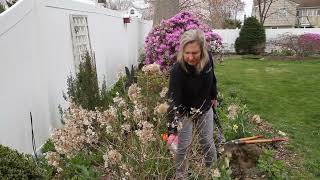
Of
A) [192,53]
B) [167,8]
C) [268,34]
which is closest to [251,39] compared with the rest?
[268,34]

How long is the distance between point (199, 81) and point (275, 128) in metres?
3.56

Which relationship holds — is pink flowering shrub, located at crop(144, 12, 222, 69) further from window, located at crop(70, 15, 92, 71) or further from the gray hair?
the gray hair

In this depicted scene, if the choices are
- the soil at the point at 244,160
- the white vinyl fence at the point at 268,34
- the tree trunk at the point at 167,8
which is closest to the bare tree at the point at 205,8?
the tree trunk at the point at 167,8

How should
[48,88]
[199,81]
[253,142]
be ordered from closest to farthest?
[199,81] < [253,142] < [48,88]

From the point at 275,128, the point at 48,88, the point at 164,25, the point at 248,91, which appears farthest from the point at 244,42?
the point at 48,88

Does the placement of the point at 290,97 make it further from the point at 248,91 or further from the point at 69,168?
the point at 69,168

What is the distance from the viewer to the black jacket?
158 inches

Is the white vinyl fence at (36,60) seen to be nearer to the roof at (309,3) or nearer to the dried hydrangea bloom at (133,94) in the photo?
the dried hydrangea bloom at (133,94)

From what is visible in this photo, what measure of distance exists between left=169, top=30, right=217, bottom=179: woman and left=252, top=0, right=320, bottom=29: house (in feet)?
159

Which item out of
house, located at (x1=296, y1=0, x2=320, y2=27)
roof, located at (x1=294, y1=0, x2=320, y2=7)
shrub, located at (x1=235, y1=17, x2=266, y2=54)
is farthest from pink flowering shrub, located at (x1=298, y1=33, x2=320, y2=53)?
roof, located at (x1=294, y1=0, x2=320, y2=7)

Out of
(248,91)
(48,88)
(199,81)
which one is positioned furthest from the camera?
(248,91)

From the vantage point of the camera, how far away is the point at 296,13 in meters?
51.2

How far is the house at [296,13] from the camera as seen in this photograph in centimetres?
5062

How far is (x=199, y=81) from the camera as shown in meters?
4.13
